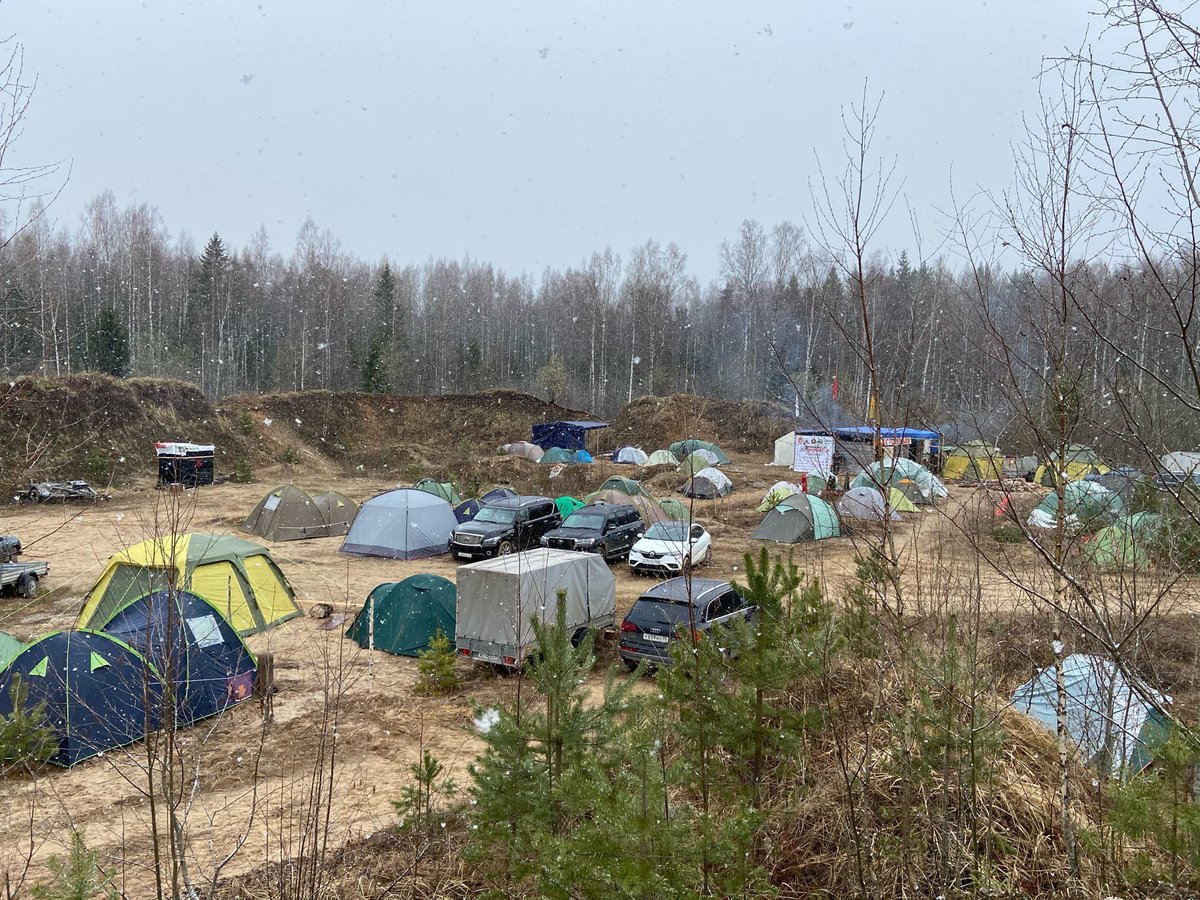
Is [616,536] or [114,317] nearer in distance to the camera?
[616,536]

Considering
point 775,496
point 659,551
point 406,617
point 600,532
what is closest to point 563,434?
point 775,496

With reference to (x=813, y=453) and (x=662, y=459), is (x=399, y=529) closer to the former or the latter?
(x=813, y=453)

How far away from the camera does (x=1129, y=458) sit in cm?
393

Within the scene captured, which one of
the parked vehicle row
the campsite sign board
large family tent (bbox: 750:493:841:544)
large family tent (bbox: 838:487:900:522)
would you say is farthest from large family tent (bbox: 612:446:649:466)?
the parked vehicle row

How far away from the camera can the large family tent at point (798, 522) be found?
65.6ft

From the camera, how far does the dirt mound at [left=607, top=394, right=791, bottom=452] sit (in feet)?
137

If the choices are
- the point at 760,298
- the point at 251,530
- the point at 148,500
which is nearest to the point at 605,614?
the point at 251,530

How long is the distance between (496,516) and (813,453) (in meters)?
14.7

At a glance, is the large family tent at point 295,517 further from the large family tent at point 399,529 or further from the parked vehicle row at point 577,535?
the parked vehicle row at point 577,535

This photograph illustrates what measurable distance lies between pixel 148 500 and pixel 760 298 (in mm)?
35163

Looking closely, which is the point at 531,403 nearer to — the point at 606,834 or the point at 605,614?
the point at 605,614

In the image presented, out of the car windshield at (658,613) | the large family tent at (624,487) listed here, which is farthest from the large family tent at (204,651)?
the large family tent at (624,487)

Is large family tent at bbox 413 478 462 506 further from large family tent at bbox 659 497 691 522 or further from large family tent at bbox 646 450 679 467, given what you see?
large family tent at bbox 646 450 679 467

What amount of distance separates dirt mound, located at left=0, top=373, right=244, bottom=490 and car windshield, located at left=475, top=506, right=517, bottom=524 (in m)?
14.4
